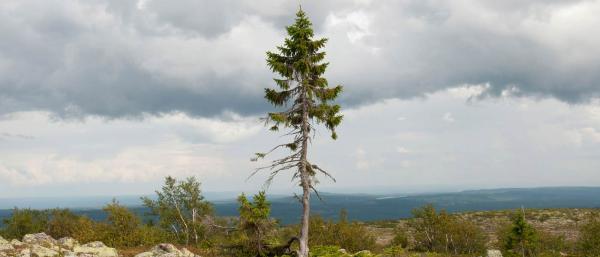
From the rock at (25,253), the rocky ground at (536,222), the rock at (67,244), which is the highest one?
the rock at (25,253)

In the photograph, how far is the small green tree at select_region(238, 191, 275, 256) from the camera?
28750 millimetres

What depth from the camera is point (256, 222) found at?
2927cm

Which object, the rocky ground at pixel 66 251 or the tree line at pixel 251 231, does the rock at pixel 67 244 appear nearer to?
the rocky ground at pixel 66 251

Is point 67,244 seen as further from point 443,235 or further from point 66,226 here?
point 443,235

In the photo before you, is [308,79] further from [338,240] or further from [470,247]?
[470,247]

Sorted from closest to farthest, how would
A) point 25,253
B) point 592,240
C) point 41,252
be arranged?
1. point 25,253
2. point 41,252
3. point 592,240

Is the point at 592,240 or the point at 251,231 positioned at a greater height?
the point at 251,231

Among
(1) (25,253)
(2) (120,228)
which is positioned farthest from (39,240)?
(1) (25,253)

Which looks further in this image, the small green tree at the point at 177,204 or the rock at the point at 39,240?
the small green tree at the point at 177,204

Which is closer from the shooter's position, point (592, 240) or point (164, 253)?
point (164, 253)

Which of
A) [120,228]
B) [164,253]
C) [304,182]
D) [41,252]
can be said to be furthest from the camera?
[120,228]

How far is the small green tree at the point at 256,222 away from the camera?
28.8 meters

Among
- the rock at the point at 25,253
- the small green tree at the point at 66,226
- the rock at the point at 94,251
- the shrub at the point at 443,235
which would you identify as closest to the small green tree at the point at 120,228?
the small green tree at the point at 66,226

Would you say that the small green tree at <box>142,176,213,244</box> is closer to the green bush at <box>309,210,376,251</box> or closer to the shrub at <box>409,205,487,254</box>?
the green bush at <box>309,210,376,251</box>
